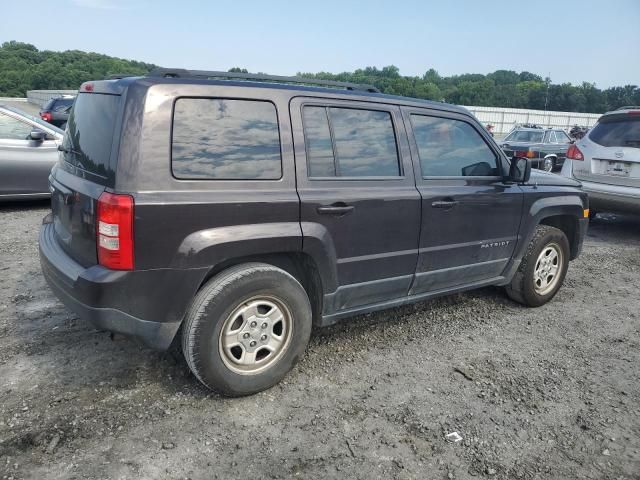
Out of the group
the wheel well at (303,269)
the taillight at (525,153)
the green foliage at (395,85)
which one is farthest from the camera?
the green foliage at (395,85)

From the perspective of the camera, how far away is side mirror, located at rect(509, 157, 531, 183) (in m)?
4.04

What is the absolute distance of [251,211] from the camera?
2.83 metres

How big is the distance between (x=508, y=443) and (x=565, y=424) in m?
0.47

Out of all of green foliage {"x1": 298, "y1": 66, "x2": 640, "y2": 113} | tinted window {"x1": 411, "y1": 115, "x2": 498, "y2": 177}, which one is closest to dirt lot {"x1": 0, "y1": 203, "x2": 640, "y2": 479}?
tinted window {"x1": 411, "y1": 115, "x2": 498, "y2": 177}

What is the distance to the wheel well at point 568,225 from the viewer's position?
485cm

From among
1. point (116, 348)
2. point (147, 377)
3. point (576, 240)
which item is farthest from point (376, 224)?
point (576, 240)

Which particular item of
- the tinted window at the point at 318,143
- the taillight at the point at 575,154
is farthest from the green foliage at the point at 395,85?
the tinted window at the point at 318,143

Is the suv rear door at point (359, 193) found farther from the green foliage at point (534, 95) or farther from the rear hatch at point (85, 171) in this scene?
the green foliage at point (534, 95)

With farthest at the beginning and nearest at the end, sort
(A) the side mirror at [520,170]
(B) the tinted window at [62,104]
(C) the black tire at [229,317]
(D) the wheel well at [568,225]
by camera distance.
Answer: (B) the tinted window at [62,104]
(D) the wheel well at [568,225]
(A) the side mirror at [520,170]
(C) the black tire at [229,317]

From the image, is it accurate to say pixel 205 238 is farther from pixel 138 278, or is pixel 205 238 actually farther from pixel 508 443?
pixel 508 443

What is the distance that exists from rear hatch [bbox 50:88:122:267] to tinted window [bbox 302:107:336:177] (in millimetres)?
1110

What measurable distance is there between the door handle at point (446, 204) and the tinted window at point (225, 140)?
129 centimetres

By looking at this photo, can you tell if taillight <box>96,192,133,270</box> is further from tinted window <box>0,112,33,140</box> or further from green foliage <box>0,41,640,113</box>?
green foliage <box>0,41,640,113</box>

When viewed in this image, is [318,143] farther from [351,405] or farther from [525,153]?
[525,153]
